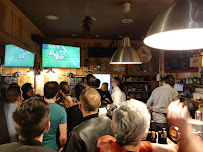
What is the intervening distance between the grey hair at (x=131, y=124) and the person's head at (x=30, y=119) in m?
0.53

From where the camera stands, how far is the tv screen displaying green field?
559 centimetres

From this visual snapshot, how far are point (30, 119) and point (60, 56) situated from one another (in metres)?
4.85

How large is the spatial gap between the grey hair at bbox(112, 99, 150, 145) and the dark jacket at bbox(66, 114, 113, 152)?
56 cm

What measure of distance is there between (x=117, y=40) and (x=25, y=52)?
3.49m

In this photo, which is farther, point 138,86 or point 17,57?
point 138,86

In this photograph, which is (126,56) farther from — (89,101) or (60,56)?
(60,56)

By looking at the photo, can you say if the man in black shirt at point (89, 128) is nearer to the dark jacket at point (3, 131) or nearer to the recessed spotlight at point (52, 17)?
the dark jacket at point (3, 131)

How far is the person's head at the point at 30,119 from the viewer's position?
1149 millimetres

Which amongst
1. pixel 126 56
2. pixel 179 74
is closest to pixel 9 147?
pixel 126 56


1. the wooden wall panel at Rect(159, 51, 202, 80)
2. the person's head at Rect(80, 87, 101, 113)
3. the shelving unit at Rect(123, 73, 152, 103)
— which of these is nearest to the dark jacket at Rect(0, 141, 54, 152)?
the person's head at Rect(80, 87, 101, 113)

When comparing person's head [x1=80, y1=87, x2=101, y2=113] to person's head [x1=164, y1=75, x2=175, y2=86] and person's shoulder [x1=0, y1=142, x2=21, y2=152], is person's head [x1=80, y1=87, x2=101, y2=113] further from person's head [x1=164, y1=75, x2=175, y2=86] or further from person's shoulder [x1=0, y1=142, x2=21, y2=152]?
person's head [x1=164, y1=75, x2=175, y2=86]

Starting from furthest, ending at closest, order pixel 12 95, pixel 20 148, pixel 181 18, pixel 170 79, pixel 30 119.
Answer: pixel 170 79 < pixel 12 95 < pixel 30 119 < pixel 20 148 < pixel 181 18

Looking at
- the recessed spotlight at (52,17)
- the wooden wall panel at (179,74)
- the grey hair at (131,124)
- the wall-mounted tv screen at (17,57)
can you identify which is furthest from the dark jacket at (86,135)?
the wooden wall panel at (179,74)

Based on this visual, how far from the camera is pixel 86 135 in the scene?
1.59 metres
